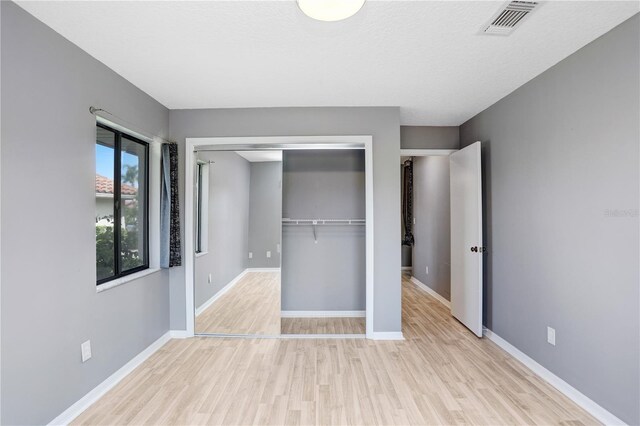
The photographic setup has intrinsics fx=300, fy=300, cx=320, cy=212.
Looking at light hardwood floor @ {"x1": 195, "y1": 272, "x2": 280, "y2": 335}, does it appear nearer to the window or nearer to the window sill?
the window sill

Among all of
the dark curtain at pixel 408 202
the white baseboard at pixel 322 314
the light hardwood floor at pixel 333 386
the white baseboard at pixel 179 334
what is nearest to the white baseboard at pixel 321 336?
the light hardwood floor at pixel 333 386

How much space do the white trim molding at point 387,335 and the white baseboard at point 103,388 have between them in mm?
2226

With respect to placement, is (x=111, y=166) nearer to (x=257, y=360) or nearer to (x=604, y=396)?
(x=257, y=360)

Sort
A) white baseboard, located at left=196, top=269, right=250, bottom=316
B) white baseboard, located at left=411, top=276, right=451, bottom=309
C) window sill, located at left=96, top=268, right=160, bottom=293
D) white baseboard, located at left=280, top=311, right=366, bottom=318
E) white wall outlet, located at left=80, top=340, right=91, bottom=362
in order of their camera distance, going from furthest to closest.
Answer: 1. white baseboard, located at left=411, top=276, right=451, bottom=309
2. white baseboard, located at left=280, top=311, right=366, bottom=318
3. white baseboard, located at left=196, top=269, right=250, bottom=316
4. window sill, located at left=96, top=268, right=160, bottom=293
5. white wall outlet, located at left=80, top=340, right=91, bottom=362

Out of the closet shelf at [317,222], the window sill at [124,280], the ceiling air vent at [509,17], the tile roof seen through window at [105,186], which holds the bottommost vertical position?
the window sill at [124,280]

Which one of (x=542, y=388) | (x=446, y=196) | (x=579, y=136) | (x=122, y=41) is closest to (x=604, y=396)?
(x=542, y=388)

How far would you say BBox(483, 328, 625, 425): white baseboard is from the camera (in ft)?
6.34

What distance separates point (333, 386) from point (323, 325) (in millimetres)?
1302

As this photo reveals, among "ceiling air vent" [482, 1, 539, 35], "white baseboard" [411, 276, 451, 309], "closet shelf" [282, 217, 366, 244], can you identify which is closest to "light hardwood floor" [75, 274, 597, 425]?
"white baseboard" [411, 276, 451, 309]

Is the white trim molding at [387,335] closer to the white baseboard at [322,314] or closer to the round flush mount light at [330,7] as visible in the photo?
the white baseboard at [322,314]

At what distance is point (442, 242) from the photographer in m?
4.57

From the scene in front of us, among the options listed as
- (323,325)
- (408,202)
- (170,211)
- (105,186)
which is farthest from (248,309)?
(408,202)

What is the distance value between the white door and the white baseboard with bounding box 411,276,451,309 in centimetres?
55

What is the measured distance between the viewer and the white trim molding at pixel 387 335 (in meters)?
3.19
